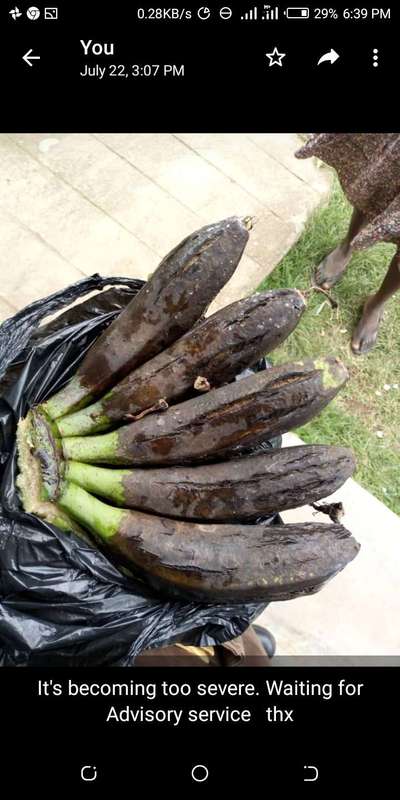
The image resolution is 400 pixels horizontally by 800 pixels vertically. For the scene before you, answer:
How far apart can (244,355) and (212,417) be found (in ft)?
0.52

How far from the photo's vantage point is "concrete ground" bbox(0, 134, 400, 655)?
2408 mm

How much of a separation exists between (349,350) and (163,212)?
1073 millimetres

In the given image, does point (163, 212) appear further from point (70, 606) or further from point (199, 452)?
point (70, 606)

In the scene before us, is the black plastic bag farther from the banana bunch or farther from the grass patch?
the grass patch

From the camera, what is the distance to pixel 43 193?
3029 millimetres

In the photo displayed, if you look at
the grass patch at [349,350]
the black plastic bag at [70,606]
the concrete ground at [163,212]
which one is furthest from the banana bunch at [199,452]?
the grass patch at [349,350]

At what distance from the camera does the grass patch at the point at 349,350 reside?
293 centimetres

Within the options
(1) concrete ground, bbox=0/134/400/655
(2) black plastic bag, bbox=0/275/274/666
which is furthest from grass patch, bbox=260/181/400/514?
(2) black plastic bag, bbox=0/275/274/666

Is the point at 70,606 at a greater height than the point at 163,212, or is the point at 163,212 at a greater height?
the point at 163,212

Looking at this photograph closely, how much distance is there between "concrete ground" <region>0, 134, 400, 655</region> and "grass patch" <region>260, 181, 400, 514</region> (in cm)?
10

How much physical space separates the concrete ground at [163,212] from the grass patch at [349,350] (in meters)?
0.10

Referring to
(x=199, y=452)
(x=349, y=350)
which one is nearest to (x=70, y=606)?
(x=199, y=452)

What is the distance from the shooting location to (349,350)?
10.4 ft

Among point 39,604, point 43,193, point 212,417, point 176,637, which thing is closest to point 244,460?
point 212,417
